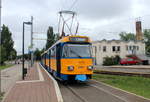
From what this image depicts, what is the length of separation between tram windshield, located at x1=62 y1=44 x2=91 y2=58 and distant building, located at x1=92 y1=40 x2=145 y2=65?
1681 inches

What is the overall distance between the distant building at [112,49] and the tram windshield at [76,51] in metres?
42.7

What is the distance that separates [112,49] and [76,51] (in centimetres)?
4419

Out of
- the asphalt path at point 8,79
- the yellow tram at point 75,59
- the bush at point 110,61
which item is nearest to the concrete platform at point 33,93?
the yellow tram at point 75,59

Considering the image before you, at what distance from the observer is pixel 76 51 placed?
39.7 ft

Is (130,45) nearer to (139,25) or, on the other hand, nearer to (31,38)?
(139,25)

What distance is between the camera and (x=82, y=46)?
12.3 m

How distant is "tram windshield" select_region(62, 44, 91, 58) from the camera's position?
11945 millimetres

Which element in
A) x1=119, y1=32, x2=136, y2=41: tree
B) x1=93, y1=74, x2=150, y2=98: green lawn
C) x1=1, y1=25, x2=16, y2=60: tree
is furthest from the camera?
x1=119, y1=32, x2=136, y2=41: tree

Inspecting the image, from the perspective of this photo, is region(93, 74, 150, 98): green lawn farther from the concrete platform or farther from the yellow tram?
the concrete platform

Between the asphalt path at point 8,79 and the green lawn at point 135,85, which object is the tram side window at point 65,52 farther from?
the asphalt path at point 8,79

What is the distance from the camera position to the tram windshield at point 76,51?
470 inches

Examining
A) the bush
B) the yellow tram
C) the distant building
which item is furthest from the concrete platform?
the distant building

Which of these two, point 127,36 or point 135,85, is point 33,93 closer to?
point 135,85

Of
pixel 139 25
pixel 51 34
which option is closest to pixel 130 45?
pixel 139 25
